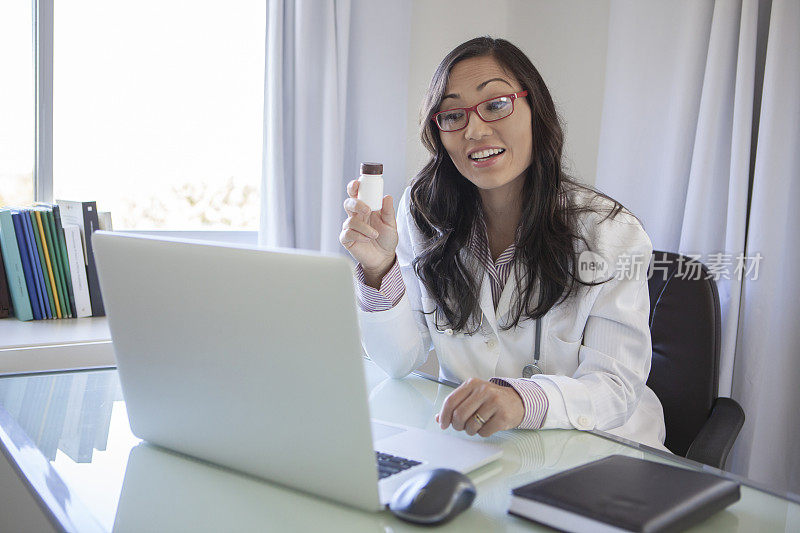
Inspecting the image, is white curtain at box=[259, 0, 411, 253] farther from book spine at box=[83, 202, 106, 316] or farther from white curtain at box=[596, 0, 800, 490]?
white curtain at box=[596, 0, 800, 490]

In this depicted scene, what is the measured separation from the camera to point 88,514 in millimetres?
743

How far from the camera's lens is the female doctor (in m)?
1.28

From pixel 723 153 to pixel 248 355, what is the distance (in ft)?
6.18

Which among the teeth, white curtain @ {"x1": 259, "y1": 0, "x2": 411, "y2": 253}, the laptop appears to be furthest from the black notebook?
white curtain @ {"x1": 259, "y1": 0, "x2": 411, "y2": 253}

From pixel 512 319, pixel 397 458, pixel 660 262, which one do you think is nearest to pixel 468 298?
pixel 512 319

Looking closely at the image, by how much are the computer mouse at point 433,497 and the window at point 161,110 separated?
207 cm

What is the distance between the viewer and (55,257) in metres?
2.09

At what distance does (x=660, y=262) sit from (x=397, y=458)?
2.94 ft

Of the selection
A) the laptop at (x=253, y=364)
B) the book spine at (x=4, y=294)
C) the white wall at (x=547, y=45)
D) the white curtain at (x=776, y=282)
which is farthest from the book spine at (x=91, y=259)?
the white curtain at (x=776, y=282)

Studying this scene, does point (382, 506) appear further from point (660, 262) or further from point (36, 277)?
point (36, 277)

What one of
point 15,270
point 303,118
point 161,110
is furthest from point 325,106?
point 15,270

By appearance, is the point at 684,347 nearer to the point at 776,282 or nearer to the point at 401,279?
the point at 401,279

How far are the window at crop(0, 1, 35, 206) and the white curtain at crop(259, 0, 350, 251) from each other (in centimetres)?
74

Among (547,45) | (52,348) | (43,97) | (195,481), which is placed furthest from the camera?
(547,45)
